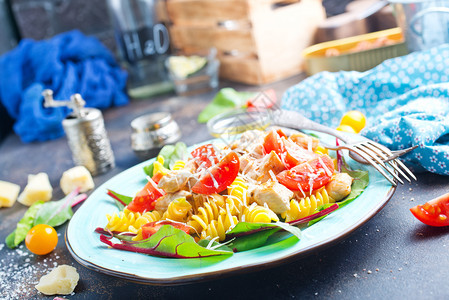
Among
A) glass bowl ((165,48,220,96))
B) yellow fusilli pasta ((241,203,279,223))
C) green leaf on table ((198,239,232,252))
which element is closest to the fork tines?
yellow fusilli pasta ((241,203,279,223))

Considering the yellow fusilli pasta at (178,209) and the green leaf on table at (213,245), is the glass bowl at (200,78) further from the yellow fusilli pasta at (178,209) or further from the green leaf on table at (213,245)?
the green leaf on table at (213,245)

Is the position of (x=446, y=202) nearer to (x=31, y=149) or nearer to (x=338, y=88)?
(x=338, y=88)

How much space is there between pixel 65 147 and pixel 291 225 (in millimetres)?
1425

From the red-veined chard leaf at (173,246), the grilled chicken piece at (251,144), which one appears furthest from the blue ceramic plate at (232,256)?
the grilled chicken piece at (251,144)

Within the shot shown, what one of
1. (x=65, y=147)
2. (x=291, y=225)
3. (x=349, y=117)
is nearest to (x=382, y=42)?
(x=349, y=117)

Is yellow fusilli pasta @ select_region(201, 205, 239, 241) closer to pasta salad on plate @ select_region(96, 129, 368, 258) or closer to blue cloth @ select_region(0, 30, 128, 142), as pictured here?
pasta salad on plate @ select_region(96, 129, 368, 258)

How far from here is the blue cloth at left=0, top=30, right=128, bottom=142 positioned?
7.07 feet

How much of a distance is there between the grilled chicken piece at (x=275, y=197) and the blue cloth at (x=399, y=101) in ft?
1.26

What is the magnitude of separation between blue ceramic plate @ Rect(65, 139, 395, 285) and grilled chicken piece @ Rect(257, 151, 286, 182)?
0.18 metres

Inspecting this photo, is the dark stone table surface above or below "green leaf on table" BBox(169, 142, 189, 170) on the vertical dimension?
below

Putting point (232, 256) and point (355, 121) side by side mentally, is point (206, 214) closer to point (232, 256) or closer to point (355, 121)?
point (232, 256)

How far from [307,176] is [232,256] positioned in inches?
9.8

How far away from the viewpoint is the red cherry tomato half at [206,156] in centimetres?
105

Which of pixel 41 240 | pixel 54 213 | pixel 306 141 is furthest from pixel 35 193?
pixel 306 141
